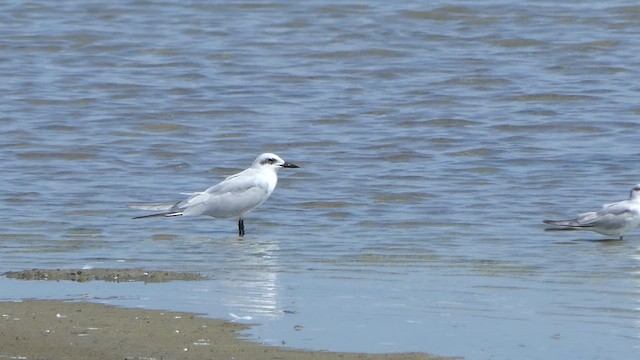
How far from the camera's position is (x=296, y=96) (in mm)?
17000

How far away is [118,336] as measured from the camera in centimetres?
603

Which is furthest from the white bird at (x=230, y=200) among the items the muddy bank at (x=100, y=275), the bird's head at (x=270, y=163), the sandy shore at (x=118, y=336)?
the sandy shore at (x=118, y=336)

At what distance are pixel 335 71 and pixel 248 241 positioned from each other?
893 centimetres

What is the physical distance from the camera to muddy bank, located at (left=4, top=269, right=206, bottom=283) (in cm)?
762

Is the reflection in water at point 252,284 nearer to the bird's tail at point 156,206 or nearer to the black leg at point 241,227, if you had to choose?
the black leg at point 241,227

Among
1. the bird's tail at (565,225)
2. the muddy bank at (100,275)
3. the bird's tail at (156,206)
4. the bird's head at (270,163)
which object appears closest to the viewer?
the muddy bank at (100,275)

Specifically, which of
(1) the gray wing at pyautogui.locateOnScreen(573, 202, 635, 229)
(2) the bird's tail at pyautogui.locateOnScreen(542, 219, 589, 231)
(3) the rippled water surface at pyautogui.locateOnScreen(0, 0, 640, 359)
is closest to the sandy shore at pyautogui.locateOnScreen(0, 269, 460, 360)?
(3) the rippled water surface at pyautogui.locateOnScreen(0, 0, 640, 359)

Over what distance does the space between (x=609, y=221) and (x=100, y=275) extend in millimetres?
3886

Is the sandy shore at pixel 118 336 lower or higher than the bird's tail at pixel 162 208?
higher

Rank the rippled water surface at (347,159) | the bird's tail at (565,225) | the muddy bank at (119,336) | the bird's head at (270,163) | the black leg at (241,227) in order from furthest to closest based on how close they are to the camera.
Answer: the bird's head at (270,163)
the black leg at (241,227)
the bird's tail at (565,225)
the rippled water surface at (347,159)
the muddy bank at (119,336)

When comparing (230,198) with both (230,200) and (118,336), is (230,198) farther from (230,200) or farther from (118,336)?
(118,336)

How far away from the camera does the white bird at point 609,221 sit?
9.98 m

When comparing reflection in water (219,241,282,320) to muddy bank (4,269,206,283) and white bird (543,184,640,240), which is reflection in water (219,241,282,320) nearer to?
muddy bank (4,269,206,283)

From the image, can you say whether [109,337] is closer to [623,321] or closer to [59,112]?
[623,321]
